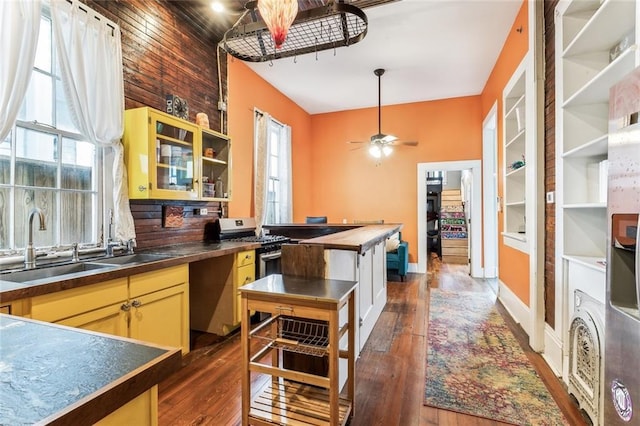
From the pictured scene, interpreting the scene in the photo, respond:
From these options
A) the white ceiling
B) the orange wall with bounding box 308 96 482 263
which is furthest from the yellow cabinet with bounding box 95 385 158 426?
the orange wall with bounding box 308 96 482 263

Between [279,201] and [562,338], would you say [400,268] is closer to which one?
[279,201]

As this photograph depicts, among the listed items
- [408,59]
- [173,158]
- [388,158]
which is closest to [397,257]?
[388,158]

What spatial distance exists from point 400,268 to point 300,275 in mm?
3494

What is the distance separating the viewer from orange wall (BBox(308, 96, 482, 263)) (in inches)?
220

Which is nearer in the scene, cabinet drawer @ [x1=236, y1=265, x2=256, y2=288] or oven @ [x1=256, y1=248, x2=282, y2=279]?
cabinet drawer @ [x1=236, y1=265, x2=256, y2=288]

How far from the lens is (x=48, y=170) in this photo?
2064mm

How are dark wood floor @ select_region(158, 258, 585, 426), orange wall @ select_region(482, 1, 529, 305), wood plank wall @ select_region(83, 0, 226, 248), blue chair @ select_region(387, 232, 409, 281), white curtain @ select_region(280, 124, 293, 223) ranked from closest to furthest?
dark wood floor @ select_region(158, 258, 585, 426)
wood plank wall @ select_region(83, 0, 226, 248)
orange wall @ select_region(482, 1, 529, 305)
blue chair @ select_region(387, 232, 409, 281)
white curtain @ select_region(280, 124, 293, 223)

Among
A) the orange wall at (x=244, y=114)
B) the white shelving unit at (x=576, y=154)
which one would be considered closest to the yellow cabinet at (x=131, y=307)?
the orange wall at (x=244, y=114)

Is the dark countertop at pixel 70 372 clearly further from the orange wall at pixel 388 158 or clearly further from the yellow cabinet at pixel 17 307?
the orange wall at pixel 388 158

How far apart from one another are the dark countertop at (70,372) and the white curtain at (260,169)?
11.6 ft

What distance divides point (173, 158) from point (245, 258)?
1.14m

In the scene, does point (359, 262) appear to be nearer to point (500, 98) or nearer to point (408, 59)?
point (408, 59)

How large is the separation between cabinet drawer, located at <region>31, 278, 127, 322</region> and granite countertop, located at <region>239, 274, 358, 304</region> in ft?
2.61

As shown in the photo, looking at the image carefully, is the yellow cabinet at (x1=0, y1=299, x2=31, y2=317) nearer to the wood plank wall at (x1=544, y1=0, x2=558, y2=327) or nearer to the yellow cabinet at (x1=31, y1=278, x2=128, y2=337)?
the yellow cabinet at (x1=31, y1=278, x2=128, y2=337)
